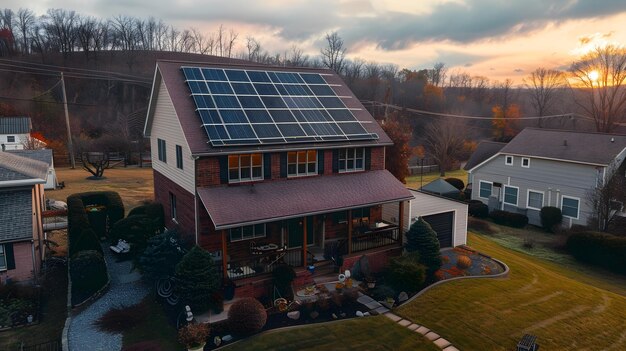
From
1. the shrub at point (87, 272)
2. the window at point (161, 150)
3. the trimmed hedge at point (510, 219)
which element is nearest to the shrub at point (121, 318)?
the shrub at point (87, 272)

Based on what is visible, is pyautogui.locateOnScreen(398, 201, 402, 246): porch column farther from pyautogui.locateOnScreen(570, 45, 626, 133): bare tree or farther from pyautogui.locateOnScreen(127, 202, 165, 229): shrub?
pyautogui.locateOnScreen(570, 45, 626, 133): bare tree

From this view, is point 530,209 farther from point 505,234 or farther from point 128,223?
point 128,223

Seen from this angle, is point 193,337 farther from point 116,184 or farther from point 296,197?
point 116,184

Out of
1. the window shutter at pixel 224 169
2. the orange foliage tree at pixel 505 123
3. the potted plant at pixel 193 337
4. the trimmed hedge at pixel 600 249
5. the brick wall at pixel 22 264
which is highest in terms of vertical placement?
the orange foliage tree at pixel 505 123

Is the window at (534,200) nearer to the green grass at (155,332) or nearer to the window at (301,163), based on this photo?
the window at (301,163)

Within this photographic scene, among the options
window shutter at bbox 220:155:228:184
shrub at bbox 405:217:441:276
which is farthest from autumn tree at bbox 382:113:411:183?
window shutter at bbox 220:155:228:184

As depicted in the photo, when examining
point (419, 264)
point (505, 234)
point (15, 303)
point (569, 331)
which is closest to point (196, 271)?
point (15, 303)
